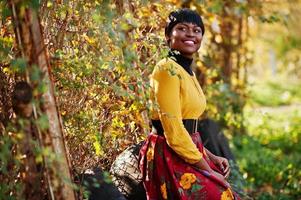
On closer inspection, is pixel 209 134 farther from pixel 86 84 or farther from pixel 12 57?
pixel 12 57

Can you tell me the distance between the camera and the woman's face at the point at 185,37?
4.00 metres

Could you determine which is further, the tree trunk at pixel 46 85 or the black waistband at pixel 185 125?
the black waistband at pixel 185 125

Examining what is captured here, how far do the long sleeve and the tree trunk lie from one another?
76 centimetres

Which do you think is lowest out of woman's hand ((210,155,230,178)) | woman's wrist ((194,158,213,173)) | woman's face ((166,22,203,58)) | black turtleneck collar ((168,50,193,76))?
woman's hand ((210,155,230,178))

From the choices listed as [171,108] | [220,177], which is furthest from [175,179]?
[171,108]

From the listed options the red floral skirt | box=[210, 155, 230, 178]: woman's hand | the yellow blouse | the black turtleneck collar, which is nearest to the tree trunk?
the yellow blouse

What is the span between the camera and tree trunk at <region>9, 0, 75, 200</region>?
295cm

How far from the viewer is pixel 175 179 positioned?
3869mm

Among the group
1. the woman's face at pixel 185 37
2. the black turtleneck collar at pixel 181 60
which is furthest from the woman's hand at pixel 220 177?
the woman's face at pixel 185 37

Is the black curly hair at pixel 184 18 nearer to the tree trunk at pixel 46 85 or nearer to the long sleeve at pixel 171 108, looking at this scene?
the long sleeve at pixel 171 108

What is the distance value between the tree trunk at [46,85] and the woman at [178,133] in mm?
762

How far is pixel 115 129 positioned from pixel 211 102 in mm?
3668

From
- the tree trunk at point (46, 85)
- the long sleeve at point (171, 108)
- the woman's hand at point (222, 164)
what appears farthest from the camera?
the woman's hand at point (222, 164)

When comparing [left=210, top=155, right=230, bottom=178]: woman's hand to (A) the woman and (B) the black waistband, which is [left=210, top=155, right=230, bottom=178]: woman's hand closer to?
(A) the woman
